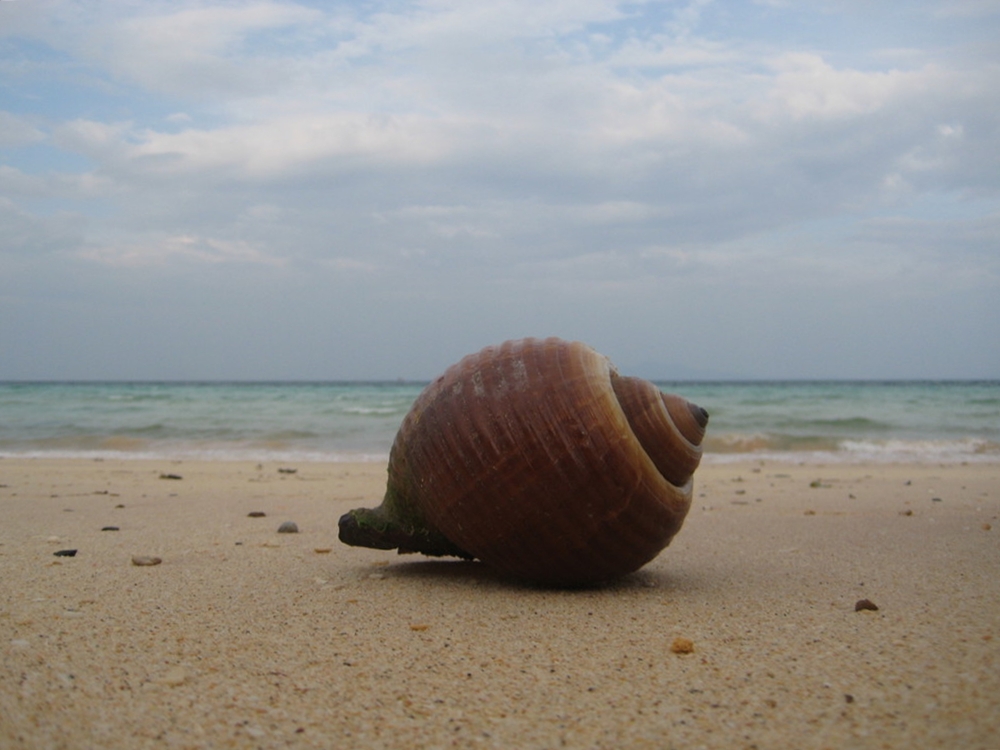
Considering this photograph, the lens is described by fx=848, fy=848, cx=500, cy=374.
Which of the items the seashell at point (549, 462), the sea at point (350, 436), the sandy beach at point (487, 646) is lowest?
the sea at point (350, 436)

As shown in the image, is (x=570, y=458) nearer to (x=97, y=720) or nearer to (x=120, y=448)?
(x=97, y=720)

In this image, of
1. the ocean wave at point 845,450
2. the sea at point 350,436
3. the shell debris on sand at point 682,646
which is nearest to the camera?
the shell debris on sand at point 682,646

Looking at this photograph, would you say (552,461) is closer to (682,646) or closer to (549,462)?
(549,462)

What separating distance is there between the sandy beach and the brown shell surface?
21 centimetres

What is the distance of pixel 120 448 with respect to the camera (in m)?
15.4

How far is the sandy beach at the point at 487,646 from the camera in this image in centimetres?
195

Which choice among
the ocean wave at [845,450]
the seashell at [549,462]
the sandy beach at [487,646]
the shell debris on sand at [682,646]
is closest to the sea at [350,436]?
the ocean wave at [845,450]

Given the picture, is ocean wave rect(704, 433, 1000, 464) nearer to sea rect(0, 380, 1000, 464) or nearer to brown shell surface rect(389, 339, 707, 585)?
sea rect(0, 380, 1000, 464)

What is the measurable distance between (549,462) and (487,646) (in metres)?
0.73

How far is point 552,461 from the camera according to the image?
3.10 m

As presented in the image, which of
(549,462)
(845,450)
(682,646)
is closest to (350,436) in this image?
(845,450)

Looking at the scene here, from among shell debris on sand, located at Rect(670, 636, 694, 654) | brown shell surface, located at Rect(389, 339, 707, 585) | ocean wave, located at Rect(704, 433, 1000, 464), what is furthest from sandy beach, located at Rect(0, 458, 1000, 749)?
ocean wave, located at Rect(704, 433, 1000, 464)

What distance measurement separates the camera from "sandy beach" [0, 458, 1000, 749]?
1.95 metres

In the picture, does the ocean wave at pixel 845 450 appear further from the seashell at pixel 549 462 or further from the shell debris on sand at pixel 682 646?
the shell debris on sand at pixel 682 646
